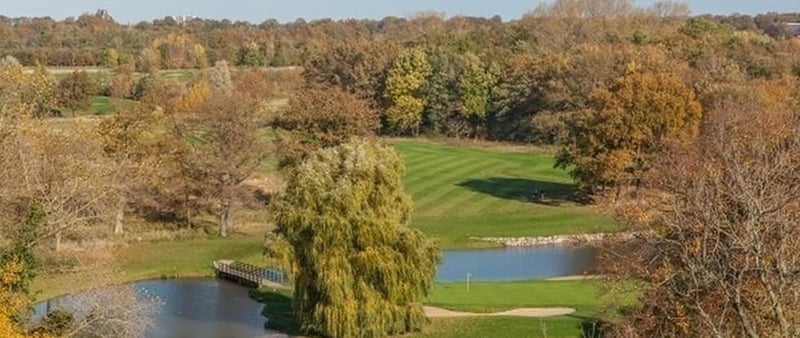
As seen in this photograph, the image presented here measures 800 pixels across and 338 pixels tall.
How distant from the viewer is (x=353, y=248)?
32.4 m

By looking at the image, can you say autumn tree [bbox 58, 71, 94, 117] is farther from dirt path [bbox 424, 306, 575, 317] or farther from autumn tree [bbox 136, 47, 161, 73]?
dirt path [bbox 424, 306, 575, 317]

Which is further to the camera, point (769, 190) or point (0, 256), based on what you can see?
point (0, 256)

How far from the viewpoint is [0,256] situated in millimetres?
26938

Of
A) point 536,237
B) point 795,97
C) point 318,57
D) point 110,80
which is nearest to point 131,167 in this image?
point 536,237

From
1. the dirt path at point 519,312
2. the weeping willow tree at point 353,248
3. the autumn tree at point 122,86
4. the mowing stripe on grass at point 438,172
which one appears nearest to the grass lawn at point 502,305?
the dirt path at point 519,312

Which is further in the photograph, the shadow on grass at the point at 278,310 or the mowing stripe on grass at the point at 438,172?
the mowing stripe on grass at the point at 438,172

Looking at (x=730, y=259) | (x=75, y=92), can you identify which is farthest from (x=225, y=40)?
(x=730, y=259)

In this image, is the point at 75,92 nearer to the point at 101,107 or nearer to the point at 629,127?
the point at 101,107

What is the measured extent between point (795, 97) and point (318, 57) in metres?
47.0

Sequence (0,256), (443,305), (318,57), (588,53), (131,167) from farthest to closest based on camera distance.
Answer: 1. (318,57)
2. (588,53)
3. (131,167)
4. (443,305)
5. (0,256)

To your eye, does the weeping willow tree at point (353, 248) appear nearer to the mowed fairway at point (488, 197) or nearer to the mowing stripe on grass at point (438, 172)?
the mowed fairway at point (488, 197)

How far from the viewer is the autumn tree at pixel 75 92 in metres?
86.9

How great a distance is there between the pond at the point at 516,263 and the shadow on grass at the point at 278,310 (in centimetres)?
697

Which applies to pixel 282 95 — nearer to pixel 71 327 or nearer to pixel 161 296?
pixel 161 296
